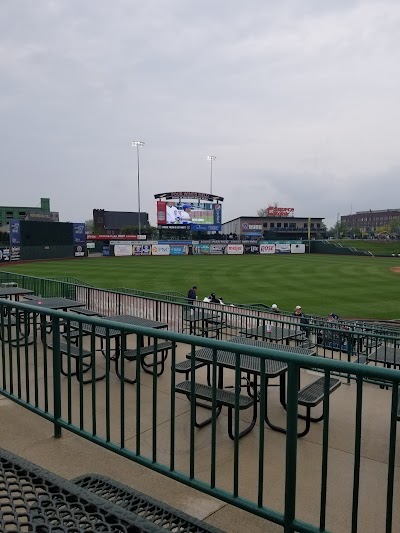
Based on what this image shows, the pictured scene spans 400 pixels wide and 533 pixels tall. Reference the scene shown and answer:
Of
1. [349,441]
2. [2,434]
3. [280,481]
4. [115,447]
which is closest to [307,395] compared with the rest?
[349,441]

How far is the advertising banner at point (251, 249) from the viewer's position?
79.3 metres

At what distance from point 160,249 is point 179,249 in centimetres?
357

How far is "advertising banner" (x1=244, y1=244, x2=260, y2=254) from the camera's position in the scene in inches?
3124

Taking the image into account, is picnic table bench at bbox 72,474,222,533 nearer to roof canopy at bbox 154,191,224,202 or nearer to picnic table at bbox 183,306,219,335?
picnic table at bbox 183,306,219,335

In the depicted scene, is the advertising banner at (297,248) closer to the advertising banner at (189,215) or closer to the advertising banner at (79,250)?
the advertising banner at (189,215)

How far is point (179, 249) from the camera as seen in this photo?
73.2 m

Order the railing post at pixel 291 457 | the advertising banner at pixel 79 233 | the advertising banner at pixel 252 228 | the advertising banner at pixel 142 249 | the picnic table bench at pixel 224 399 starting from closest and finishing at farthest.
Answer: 1. the railing post at pixel 291 457
2. the picnic table bench at pixel 224 399
3. the advertising banner at pixel 79 233
4. the advertising banner at pixel 142 249
5. the advertising banner at pixel 252 228

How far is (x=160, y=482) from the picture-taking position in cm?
334

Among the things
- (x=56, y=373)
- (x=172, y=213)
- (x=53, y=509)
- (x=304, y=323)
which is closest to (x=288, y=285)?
(x=304, y=323)

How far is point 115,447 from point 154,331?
114 centimetres

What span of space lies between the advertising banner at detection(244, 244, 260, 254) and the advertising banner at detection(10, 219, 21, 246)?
1643 inches

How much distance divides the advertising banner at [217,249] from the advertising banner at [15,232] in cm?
3425

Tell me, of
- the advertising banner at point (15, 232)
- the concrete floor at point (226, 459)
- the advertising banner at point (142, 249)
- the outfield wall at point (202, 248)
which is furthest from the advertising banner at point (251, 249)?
the concrete floor at point (226, 459)

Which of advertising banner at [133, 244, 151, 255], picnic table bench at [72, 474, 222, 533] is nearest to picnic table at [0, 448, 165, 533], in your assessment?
picnic table bench at [72, 474, 222, 533]
